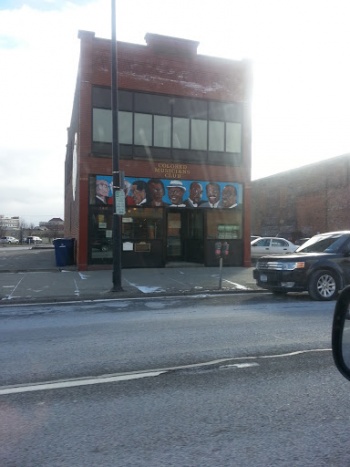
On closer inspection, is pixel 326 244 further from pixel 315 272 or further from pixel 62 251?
pixel 62 251

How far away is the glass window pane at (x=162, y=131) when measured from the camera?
18312 millimetres

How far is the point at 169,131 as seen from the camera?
1855 centimetres

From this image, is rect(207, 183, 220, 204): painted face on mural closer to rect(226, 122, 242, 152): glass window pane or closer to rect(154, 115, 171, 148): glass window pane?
rect(226, 122, 242, 152): glass window pane

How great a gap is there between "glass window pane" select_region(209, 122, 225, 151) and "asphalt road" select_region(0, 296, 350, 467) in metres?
12.5

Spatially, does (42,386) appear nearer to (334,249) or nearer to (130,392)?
(130,392)

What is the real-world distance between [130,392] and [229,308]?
5.39m

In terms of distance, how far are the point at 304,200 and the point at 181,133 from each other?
843 inches

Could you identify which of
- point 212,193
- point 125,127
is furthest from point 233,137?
point 125,127

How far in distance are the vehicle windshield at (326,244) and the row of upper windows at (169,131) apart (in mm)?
8695

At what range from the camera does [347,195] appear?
32031 mm

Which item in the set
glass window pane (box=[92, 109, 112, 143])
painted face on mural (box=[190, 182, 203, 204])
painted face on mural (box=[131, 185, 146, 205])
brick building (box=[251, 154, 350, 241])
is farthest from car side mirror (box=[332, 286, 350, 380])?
brick building (box=[251, 154, 350, 241])

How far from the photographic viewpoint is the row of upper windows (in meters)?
17.6

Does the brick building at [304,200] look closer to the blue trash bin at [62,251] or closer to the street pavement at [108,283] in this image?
the street pavement at [108,283]

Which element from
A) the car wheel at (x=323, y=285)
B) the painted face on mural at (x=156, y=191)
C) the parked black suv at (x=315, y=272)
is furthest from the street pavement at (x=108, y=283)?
the painted face on mural at (x=156, y=191)
